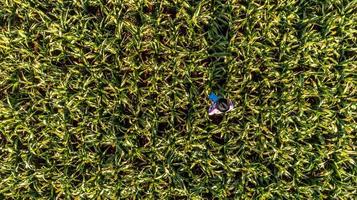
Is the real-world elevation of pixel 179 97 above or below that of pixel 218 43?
below

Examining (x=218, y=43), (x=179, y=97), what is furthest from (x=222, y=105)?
(x=218, y=43)

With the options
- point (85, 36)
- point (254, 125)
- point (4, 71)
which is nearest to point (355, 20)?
point (254, 125)

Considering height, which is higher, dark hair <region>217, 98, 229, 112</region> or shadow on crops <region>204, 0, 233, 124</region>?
shadow on crops <region>204, 0, 233, 124</region>

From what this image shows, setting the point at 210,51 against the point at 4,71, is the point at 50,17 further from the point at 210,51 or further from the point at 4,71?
the point at 210,51

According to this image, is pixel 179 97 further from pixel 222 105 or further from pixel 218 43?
pixel 218 43
